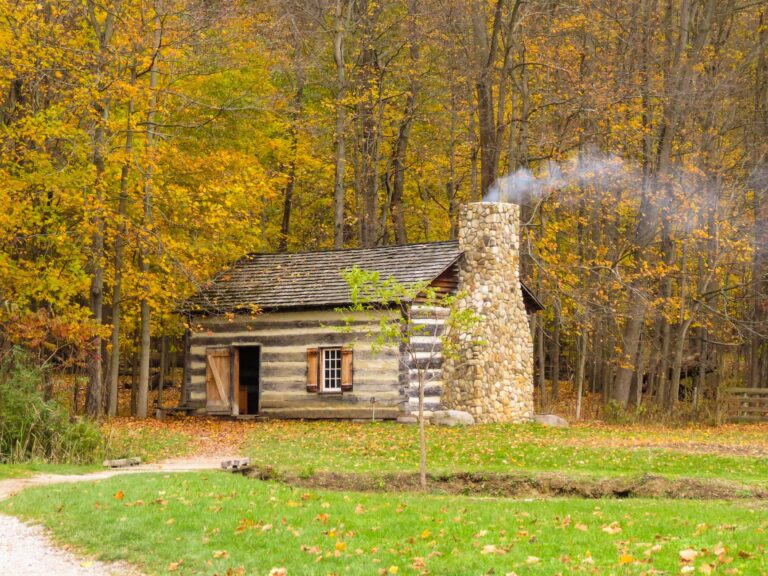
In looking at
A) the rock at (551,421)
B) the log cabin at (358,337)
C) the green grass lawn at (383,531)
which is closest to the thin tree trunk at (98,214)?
the log cabin at (358,337)

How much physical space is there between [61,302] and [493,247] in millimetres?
10971

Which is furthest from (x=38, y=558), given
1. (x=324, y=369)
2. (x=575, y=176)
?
(x=575, y=176)

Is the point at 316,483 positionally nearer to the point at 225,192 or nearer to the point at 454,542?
the point at 454,542

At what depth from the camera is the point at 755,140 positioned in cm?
3609

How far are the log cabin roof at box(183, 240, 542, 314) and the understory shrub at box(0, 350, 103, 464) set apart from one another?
8427 mm

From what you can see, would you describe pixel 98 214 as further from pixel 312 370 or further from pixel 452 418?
pixel 452 418

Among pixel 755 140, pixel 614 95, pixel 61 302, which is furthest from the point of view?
pixel 755 140

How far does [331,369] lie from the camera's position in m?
27.7

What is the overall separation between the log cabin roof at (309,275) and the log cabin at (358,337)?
0.14 feet

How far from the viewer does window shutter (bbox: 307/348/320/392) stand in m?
27.6

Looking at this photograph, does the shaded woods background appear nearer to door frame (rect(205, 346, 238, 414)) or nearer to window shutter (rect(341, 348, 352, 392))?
door frame (rect(205, 346, 238, 414))

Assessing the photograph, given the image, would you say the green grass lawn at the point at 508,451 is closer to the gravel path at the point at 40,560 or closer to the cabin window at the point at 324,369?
the cabin window at the point at 324,369

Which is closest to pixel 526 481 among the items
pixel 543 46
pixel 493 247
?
pixel 493 247

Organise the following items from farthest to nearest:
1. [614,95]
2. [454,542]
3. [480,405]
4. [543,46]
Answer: [543,46] < [614,95] < [480,405] < [454,542]
